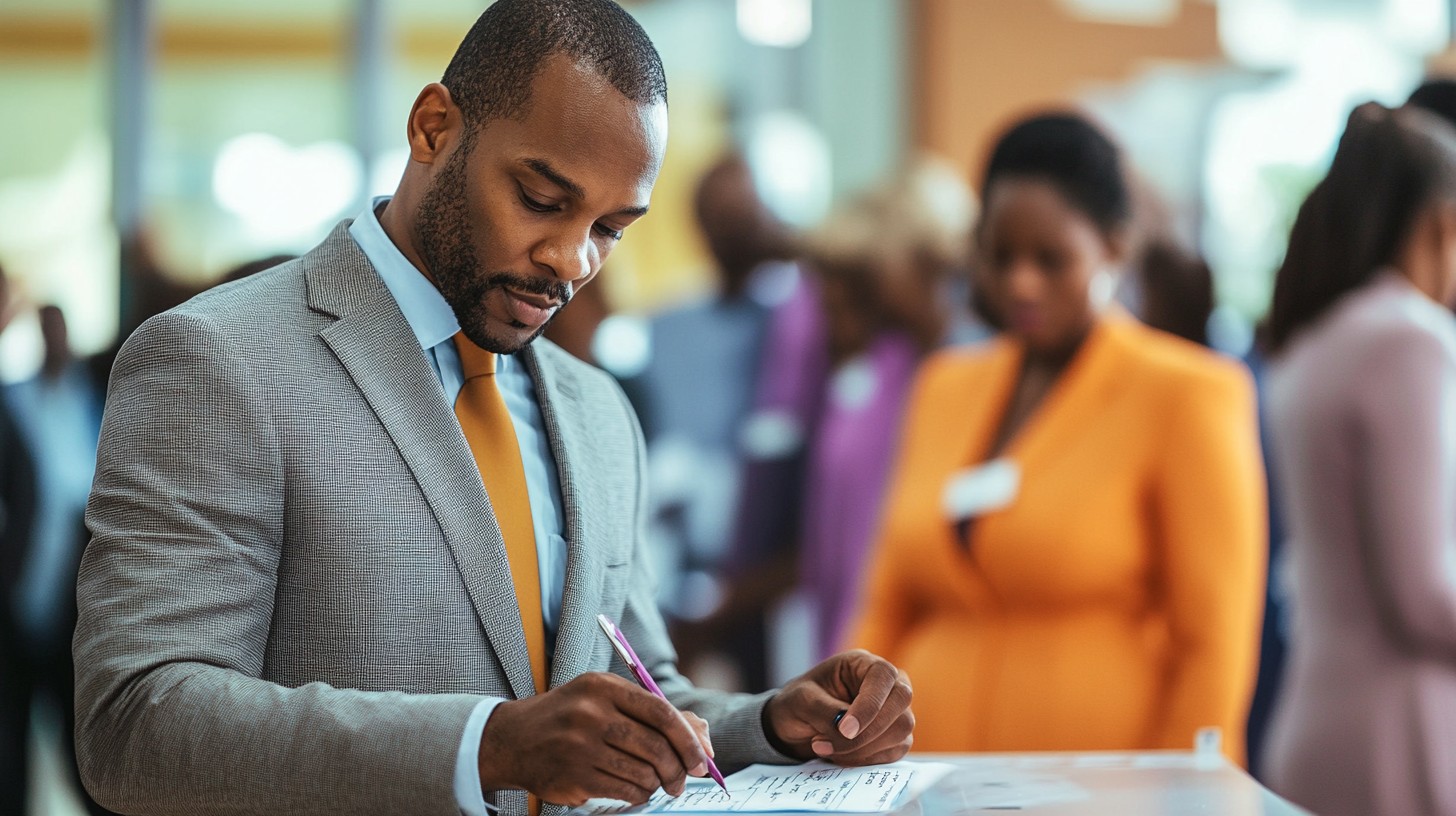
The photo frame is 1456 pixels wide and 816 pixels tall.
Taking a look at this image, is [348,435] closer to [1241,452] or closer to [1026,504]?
[1026,504]

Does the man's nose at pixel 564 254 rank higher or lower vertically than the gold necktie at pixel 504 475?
higher

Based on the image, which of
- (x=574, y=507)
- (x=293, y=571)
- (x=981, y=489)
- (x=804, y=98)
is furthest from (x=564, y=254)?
(x=804, y=98)

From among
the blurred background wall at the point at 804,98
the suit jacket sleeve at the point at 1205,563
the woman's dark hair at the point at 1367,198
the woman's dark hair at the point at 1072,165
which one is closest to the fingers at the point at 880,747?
the suit jacket sleeve at the point at 1205,563

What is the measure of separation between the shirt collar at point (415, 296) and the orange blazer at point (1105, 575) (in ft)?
5.11

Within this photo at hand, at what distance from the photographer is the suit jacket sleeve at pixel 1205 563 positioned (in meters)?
2.69

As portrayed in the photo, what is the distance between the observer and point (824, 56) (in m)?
7.12

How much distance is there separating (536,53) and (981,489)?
66.3 inches

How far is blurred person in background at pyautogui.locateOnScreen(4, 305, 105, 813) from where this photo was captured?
3.27 meters

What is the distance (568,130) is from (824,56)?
592 centimetres

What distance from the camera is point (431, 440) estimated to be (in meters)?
1.38

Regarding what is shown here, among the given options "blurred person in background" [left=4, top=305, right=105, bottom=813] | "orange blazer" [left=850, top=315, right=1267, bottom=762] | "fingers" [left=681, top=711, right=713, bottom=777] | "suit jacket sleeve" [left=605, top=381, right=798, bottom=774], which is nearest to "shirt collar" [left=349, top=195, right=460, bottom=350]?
"suit jacket sleeve" [left=605, top=381, right=798, bottom=774]

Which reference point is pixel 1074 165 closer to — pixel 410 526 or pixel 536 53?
pixel 536 53

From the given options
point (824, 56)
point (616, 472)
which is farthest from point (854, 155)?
point (616, 472)

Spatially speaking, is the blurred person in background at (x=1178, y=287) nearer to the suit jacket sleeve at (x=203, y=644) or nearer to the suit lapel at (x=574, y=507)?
the suit lapel at (x=574, y=507)
